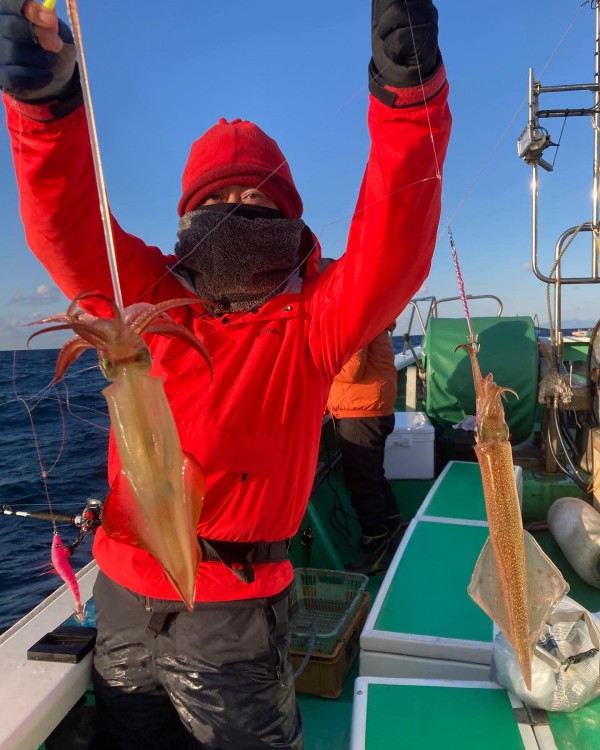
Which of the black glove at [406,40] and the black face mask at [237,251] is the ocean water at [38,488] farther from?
the black glove at [406,40]

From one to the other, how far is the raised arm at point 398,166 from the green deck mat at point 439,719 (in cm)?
172

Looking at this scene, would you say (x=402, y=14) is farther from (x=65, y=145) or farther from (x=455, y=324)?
(x=455, y=324)

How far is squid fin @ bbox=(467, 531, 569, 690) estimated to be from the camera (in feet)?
7.63

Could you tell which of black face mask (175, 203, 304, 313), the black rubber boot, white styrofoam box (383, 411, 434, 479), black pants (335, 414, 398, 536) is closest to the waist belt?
black face mask (175, 203, 304, 313)

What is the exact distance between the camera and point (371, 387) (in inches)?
218

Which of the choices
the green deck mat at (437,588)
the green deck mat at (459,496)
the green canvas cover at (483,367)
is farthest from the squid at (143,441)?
the green canvas cover at (483,367)

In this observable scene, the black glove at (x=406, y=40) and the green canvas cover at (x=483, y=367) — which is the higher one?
the black glove at (x=406, y=40)

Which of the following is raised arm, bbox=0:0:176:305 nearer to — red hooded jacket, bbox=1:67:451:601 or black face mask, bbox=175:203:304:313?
red hooded jacket, bbox=1:67:451:601

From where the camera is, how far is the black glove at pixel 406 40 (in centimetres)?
179

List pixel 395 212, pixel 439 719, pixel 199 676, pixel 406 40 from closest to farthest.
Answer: pixel 406 40
pixel 395 212
pixel 199 676
pixel 439 719

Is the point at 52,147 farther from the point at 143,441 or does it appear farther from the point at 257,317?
the point at 143,441

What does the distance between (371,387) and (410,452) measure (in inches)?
55.3

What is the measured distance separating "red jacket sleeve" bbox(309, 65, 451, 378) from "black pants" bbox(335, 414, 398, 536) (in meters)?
3.45

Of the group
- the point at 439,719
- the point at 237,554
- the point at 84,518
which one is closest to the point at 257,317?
the point at 237,554
